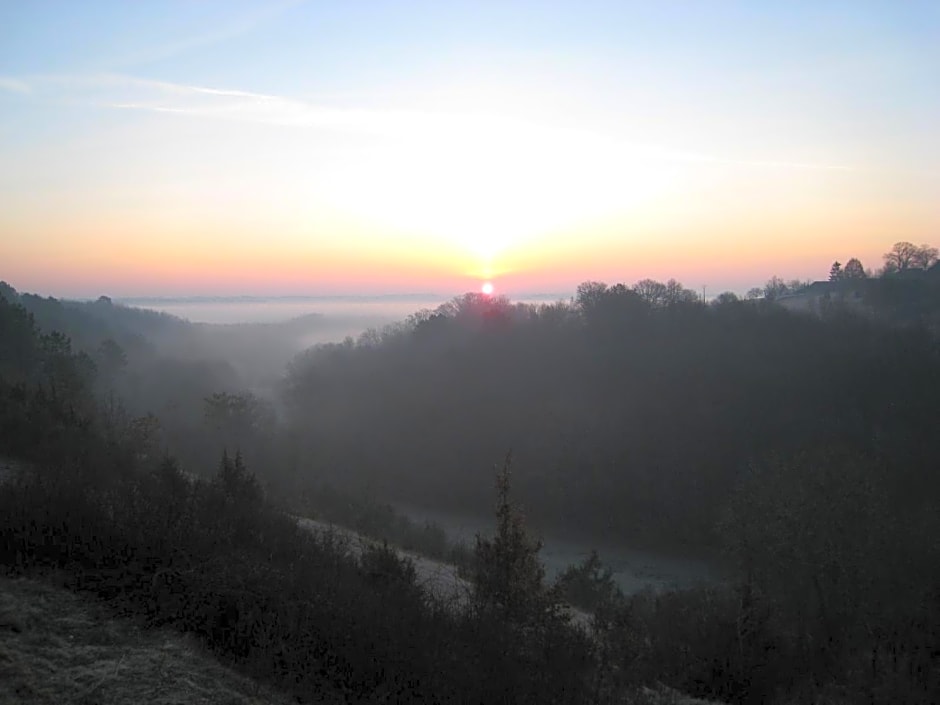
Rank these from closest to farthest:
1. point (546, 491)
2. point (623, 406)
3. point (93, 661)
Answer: point (93, 661) < point (546, 491) < point (623, 406)

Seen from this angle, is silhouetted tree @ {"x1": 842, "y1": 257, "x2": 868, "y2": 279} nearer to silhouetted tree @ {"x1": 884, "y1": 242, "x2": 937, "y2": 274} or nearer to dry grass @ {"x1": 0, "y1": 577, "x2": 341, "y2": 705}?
silhouetted tree @ {"x1": 884, "y1": 242, "x2": 937, "y2": 274}

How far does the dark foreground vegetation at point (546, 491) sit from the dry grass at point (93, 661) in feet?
1.74

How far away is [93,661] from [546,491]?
43.7 m

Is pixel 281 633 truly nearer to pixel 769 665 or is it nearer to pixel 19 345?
pixel 769 665

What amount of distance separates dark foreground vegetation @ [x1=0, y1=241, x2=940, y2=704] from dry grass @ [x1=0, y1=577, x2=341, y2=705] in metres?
0.53

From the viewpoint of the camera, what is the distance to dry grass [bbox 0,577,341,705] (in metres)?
7.84

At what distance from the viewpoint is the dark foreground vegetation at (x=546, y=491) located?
35.9 feet

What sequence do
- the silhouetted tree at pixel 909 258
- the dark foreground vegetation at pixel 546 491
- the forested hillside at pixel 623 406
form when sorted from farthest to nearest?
the silhouetted tree at pixel 909 258 < the forested hillside at pixel 623 406 < the dark foreground vegetation at pixel 546 491

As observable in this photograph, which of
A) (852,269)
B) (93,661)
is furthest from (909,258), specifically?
(93,661)

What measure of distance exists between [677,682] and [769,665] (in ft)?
8.56

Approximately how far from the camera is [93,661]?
8.59 meters

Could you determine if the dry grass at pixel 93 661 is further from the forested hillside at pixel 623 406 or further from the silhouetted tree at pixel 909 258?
the silhouetted tree at pixel 909 258

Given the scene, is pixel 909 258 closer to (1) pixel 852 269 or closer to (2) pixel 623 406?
(1) pixel 852 269

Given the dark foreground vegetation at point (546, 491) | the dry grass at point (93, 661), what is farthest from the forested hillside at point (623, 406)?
the dry grass at point (93, 661)
